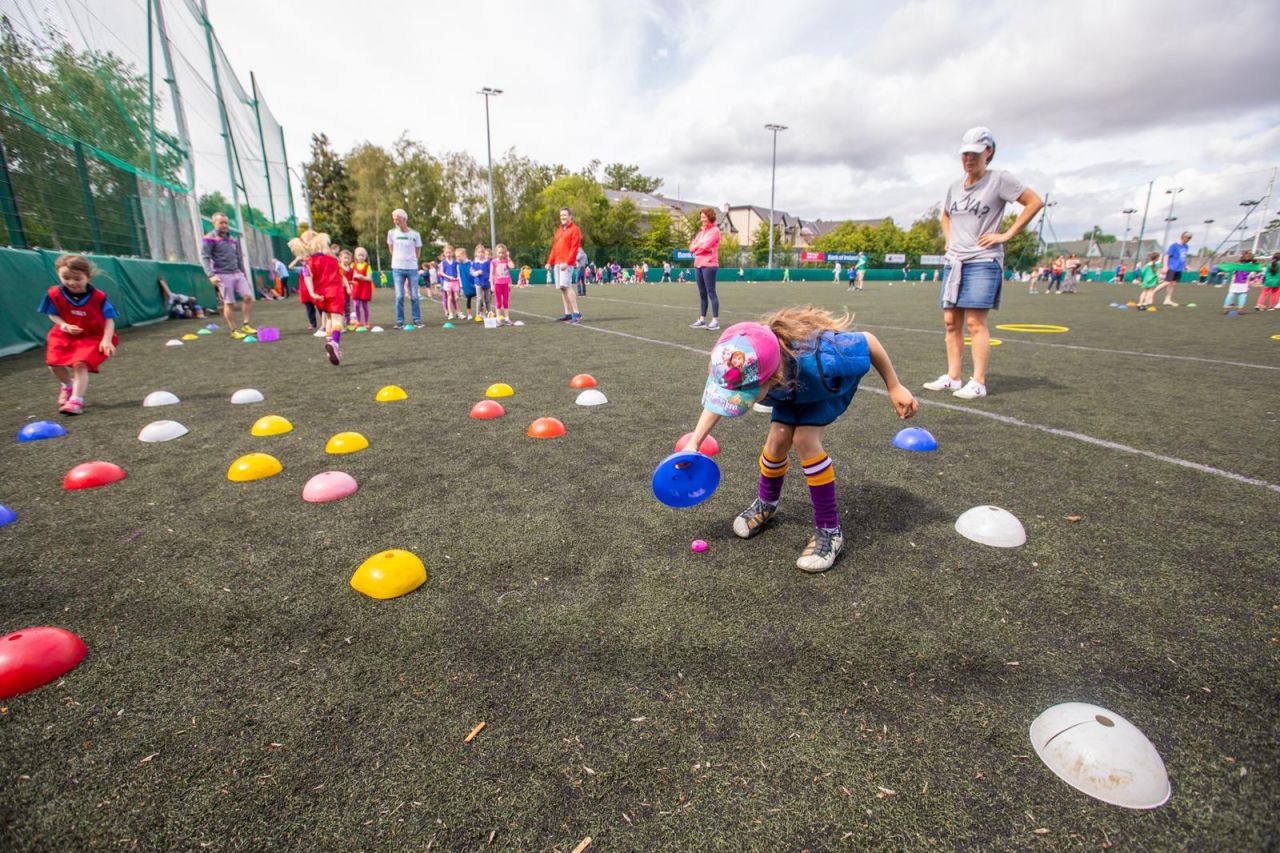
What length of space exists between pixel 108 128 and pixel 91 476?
1299 cm

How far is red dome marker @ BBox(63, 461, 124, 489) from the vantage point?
3.69 metres

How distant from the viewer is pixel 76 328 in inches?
222

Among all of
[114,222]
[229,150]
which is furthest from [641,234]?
[114,222]

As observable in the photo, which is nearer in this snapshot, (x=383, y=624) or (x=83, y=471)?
(x=383, y=624)

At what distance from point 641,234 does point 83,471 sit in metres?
77.6

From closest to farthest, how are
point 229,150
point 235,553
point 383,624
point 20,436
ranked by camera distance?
point 383,624, point 235,553, point 20,436, point 229,150

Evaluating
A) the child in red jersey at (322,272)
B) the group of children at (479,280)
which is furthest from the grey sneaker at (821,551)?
the group of children at (479,280)

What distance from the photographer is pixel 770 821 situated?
4.90 feet

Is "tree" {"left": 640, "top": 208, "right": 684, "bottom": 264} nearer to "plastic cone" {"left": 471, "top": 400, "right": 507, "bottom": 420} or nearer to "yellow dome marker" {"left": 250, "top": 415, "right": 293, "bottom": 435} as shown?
"plastic cone" {"left": 471, "top": 400, "right": 507, "bottom": 420}

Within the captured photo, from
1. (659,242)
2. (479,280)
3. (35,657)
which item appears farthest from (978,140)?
(659,242)

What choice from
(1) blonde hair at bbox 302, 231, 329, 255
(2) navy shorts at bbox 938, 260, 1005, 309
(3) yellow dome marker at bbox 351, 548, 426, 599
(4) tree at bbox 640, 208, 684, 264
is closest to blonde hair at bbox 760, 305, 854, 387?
(3) yellow dome marker at bbox 351, 548, 426, 599

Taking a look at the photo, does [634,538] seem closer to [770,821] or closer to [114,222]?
[770,821]

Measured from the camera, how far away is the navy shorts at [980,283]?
5477 millimetres

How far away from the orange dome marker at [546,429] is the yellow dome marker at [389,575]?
84.3 inches
